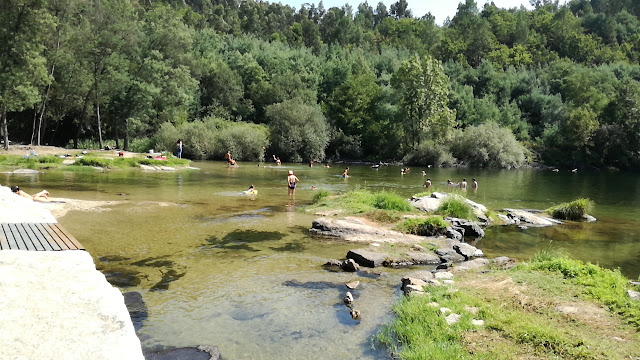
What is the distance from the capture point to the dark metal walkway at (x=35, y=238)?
10.7 meters

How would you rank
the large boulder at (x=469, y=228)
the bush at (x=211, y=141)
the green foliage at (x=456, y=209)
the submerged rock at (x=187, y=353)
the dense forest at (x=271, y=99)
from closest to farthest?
1. the submerged rock at (x=187, y=353)
2. the large boulder at (x=469, y=228)
3. the green foliage at (x=456, y=209)
4. the dense forest at (x=271, y=99)
5. the bush at (x=211, y=141)

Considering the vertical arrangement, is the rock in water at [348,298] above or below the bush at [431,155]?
below

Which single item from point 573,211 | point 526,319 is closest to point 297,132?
point 573,211

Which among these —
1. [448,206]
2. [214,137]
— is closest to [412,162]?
[214,137]

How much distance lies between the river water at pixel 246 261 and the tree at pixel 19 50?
1627cm

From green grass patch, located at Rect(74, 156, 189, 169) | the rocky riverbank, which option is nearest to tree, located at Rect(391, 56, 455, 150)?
green grass patch, located at Rect(74, 156, 189, 169)

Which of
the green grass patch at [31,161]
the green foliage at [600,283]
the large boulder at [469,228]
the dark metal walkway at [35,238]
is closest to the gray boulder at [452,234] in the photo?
the large boulder at [469,228]

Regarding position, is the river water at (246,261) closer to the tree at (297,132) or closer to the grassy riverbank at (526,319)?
the grassy riverbank at (526,319)

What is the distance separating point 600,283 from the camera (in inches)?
415

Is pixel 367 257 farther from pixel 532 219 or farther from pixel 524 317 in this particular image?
pixel 532 219

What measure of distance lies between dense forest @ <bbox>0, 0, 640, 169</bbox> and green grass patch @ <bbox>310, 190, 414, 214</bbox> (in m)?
35.1

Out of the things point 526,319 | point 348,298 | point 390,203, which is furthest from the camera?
point 390,203

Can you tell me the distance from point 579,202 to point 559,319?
64.7ft

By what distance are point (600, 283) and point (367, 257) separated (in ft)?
20.0
